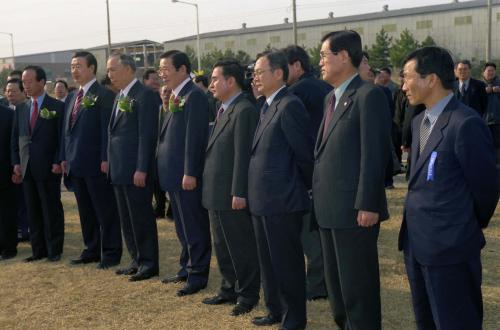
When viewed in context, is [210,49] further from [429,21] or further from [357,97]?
[357,97]

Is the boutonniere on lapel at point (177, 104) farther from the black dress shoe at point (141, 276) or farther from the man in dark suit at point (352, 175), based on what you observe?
the man in dark suit at point (352, 175)

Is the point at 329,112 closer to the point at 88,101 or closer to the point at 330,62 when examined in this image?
the point at 330,62

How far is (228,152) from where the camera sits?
5711 mm

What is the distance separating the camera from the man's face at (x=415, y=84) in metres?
3.74

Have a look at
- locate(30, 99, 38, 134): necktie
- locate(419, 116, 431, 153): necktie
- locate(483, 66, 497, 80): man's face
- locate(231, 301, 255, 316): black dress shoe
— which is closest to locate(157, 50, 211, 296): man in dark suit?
locate(231, 301, 255, 316): black dress shoe

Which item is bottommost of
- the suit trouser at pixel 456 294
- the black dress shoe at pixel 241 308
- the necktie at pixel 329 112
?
the black dress shoe at pixel 241 308

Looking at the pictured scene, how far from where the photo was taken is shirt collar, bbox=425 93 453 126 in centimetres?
373

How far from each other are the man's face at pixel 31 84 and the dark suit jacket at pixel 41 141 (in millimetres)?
130

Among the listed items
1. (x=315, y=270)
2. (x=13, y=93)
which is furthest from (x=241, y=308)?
(x=13, y=93)

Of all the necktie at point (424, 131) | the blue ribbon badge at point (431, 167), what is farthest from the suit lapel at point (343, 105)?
the blue ribbon badge at point (431, 167)

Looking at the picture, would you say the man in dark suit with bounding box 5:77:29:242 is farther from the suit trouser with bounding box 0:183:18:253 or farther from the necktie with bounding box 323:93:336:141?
the necktie with bounding box 323:93:336:141

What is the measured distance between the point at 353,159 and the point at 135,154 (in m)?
3.28

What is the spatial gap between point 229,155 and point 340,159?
5.24ft

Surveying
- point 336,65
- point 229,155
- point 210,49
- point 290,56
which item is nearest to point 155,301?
point 229,155
